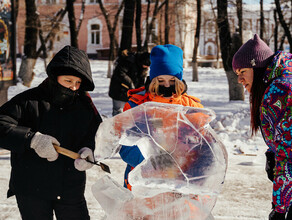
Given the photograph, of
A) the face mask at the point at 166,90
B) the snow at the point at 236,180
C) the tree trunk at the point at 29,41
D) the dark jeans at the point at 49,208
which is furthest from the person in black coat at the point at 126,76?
the tree trunk at the point at 29,41

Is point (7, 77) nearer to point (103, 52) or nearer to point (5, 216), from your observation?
point (5, 216)

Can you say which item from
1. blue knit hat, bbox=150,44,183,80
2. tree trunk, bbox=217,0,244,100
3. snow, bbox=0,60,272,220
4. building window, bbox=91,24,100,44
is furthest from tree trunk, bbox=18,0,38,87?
building window, bbox=91,24,100,44

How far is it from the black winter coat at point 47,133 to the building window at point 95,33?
4457 centimetres

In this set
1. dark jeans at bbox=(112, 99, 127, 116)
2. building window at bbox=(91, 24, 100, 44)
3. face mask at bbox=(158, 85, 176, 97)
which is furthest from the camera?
building window at bbox=(91, 24, 100, 44)

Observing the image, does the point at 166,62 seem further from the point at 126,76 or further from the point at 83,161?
the point at 126,76

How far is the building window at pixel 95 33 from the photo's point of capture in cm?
4644

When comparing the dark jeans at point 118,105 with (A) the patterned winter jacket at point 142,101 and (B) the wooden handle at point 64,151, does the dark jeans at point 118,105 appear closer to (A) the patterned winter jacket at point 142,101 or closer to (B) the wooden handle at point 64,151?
(A) the patterned winter jacket at point 142,101

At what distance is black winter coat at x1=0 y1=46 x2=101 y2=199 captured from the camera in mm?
2521

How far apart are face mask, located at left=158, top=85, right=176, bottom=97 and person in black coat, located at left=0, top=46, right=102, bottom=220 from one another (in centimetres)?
46

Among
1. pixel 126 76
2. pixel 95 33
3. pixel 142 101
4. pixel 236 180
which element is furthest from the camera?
pixel 95 33

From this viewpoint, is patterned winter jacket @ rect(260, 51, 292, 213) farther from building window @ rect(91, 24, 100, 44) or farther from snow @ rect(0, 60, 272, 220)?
building window @ rect(91, 24, 100, 44)

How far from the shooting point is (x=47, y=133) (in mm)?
2553

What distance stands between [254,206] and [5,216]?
2.52 metres

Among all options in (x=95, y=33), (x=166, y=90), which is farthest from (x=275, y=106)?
(x=95, y=33)
